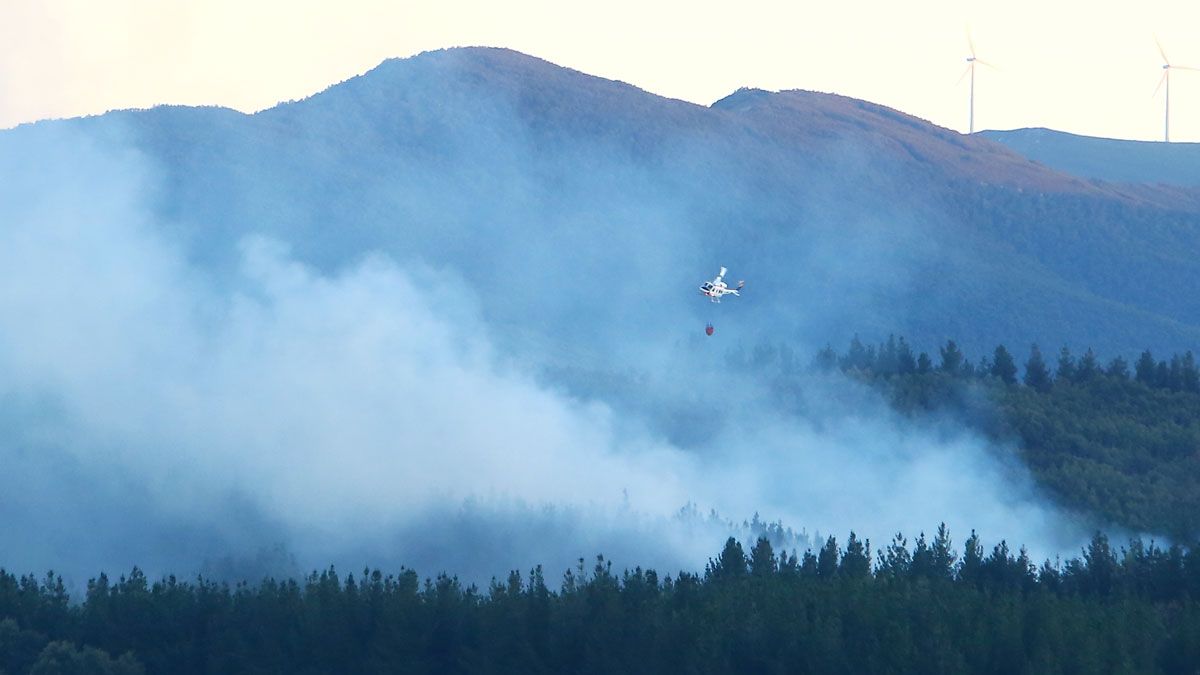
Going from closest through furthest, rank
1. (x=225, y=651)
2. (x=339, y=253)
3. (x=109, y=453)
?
(x=225, y=651) → (x=109, y=453) → (x=339, y=253)

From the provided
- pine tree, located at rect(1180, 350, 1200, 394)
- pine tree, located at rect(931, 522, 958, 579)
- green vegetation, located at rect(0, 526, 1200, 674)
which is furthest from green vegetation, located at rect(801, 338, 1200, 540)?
green vegetation, located at rect(0, 526, 1200, 674)

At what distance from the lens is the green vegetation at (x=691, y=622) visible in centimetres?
5597

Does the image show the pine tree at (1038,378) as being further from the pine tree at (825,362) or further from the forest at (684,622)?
the forest at (684,622)

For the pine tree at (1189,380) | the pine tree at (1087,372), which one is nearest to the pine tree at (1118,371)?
the pine tree at (1087,372)

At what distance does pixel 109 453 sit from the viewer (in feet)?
463

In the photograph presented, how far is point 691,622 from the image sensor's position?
61.1 meters

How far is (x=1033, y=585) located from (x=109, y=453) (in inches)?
3384

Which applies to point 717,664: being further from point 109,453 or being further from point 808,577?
point 109,453

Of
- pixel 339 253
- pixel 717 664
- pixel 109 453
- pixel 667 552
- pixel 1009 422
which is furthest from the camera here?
pixel 339 253

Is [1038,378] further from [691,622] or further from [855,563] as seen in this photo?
[691,622]

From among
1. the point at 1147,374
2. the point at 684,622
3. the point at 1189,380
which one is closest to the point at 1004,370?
the point at 1147,374

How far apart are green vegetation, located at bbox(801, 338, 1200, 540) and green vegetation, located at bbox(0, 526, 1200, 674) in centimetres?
2274

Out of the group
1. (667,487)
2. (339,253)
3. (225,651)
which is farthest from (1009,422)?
(339,253)

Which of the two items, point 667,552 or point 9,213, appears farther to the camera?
point 9,213
